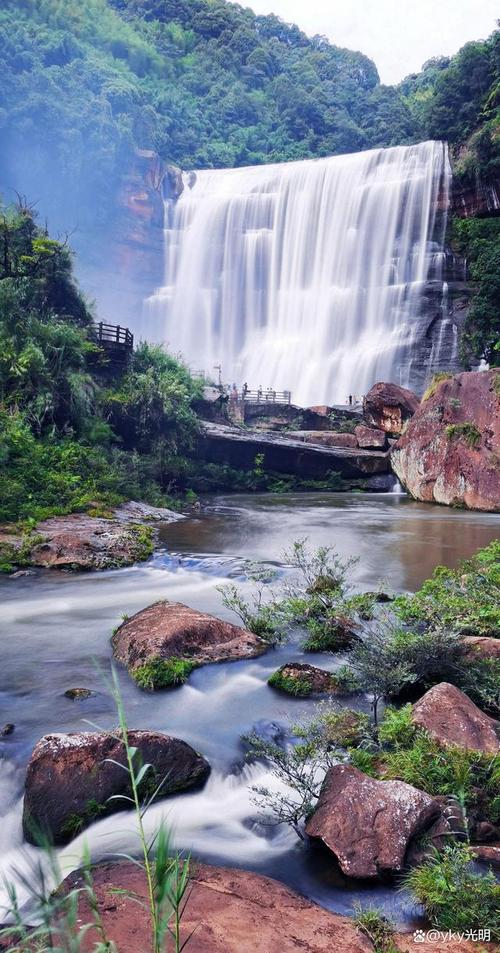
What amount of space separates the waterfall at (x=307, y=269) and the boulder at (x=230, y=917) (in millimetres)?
36090

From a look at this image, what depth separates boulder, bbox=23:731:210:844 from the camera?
13.0 ft

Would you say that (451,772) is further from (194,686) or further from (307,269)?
(307,269)

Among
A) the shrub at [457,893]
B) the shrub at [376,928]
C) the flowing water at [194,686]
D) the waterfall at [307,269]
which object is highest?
the waterfall at [307,269]

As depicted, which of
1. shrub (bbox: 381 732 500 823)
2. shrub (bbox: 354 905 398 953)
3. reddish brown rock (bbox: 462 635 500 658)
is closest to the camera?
shrub (bbox: 354 905 398 953)

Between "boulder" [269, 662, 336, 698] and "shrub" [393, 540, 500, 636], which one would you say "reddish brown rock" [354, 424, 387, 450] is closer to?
"shrub" [393, 540, 500, 636]

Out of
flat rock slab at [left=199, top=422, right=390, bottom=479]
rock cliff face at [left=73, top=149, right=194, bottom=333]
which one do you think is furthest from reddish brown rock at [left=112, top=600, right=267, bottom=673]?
rock cliff face at [left=73, top=149, right=194, bottom=333]

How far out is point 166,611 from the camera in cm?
724

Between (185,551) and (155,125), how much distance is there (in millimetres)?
60611

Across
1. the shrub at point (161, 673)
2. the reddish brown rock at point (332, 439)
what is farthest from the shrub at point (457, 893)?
the reddish brown rock at point (332, 439)

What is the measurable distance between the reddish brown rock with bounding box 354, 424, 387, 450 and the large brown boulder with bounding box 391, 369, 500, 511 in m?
4.43

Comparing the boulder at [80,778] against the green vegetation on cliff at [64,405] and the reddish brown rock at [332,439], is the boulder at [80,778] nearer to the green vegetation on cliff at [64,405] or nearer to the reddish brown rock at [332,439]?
the green vegetation on cliff at [64,405]

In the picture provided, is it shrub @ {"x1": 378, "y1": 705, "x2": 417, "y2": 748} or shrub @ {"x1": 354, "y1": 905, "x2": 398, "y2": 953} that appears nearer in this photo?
shrub @ {"x1": 354, "y1": 905, "x2": 398, "y2": 953}

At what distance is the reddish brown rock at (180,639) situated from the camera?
6531 millimetres

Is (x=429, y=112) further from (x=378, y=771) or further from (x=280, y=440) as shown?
(x=378, y=771)
